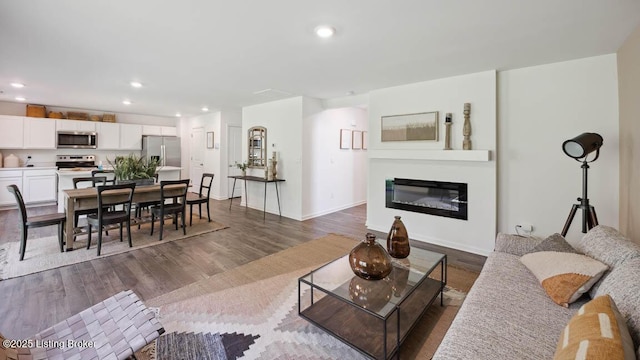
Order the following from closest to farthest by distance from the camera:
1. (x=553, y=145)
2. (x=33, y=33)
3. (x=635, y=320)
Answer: (x=635, y=320) → (x=33, y=33) → (x=553, y=145)

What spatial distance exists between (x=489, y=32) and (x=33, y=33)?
159 inches

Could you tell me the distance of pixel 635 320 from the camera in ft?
3.64

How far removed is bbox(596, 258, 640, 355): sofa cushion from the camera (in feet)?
3.65

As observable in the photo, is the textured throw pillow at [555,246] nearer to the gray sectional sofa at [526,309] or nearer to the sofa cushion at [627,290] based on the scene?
the gray sectional sofa at [526,309]

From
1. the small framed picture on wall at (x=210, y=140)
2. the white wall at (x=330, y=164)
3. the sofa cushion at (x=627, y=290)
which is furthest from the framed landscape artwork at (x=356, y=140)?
A: the sofa cushion at (x=627, y=290)

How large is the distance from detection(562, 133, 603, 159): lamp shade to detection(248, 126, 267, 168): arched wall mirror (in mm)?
4820

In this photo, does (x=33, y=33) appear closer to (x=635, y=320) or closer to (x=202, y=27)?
(x=202, y=27)

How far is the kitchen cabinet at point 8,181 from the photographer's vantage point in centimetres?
580

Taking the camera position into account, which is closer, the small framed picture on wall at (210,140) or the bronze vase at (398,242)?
the bronze vase at (398,242)

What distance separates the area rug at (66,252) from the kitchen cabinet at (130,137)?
3.89 m

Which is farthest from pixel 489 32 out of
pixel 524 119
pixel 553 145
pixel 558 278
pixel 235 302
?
pixel 235 302

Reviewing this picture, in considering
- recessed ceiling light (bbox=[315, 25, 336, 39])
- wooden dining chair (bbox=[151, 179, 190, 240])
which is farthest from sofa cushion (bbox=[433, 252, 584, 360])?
wooden dining chair (bbox=[151, 179, 190, 240])

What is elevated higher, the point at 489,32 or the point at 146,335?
the point at 489,32

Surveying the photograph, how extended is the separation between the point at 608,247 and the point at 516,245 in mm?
667
